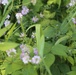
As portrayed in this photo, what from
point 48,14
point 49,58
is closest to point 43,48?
point 49,58

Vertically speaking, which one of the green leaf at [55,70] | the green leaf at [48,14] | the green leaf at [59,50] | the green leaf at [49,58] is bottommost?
the green leaf at [55,70]

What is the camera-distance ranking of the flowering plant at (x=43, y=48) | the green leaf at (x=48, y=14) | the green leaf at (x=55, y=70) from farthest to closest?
the green leaf at (x=48, y=14), the green leaf at (x=55, y=70), the flowering plant at (x=43, y=48)

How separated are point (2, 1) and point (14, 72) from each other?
84cm

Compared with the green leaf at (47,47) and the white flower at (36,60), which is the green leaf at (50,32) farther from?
the white flower at (36,60)

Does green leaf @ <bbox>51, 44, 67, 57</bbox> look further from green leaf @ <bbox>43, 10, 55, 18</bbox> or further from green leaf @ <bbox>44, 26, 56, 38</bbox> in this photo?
green leaf @ <bbox>43, 10, 55, 18</bbox>

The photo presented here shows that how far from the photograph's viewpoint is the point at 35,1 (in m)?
1.86

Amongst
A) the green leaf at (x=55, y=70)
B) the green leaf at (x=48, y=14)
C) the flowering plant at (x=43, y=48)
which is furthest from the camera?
the green leaf at (x=48, y=14)

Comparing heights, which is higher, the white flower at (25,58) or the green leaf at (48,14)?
the green leaf at (48,14)

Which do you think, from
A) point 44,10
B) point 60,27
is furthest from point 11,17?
point 60,27

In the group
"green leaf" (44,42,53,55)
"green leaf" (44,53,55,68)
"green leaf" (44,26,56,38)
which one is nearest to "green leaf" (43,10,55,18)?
"green leaf" (44,26,56,38)

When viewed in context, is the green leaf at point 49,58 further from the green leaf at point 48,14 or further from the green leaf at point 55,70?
the green leaf at point 48,14

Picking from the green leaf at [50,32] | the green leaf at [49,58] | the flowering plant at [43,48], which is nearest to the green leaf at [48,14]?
the flowering plant at [43,48]

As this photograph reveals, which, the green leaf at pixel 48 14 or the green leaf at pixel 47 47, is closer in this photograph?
the green leaf at pixel 47 47

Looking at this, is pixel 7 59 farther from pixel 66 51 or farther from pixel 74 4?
pixel 74 4
